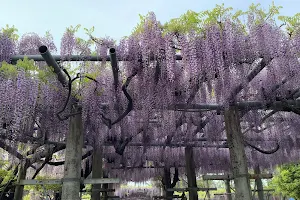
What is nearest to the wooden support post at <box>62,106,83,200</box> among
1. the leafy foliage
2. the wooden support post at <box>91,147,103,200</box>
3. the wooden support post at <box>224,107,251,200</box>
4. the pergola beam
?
the pergola beam

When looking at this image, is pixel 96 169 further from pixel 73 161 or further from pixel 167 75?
pixel 167 75

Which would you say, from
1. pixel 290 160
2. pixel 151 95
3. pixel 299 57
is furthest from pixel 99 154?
pixel 290 160

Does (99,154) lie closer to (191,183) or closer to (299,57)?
(191,183)

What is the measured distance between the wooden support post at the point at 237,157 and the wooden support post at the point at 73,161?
111 inches

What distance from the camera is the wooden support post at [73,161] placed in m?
4.81

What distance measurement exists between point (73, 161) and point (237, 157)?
297cm

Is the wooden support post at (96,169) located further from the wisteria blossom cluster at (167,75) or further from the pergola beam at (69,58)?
the pergola beam at (69,58)

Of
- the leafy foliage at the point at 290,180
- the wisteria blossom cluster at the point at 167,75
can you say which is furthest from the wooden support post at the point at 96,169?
the leafy foliage at the point at 290,180

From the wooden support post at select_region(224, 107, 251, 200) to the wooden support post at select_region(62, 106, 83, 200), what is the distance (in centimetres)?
281

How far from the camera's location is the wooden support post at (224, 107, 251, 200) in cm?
497

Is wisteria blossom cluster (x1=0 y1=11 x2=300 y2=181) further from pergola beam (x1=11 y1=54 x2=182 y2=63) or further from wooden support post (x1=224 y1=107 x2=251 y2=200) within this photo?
wooden support post (x1=224 y1=107 x2=251 y2=200)

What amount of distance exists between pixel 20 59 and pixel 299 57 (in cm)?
467

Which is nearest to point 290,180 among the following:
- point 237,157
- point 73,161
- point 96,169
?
point 237,157

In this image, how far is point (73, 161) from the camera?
5.01 metres
